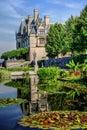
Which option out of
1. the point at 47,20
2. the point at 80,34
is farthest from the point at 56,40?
the point at 80,34

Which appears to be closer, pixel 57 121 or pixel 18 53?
pixel 57 121

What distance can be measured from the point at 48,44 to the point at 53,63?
4.88m

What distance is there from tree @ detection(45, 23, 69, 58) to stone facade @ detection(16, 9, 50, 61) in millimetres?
11432

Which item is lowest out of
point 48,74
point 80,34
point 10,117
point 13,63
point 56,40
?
point 10,117

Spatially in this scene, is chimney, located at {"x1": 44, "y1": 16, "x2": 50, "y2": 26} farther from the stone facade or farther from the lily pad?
the lily pad

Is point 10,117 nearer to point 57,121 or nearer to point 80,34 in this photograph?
point 57,121

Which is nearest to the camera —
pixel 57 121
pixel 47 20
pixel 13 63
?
pixel 57 121

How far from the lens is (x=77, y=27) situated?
53125 mm

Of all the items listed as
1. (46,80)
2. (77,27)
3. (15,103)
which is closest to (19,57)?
(77,27)

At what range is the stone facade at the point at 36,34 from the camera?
292ft

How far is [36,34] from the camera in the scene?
9050 centimetres

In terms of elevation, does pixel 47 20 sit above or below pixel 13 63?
above

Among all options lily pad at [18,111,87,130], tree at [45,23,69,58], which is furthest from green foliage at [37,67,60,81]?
tree at [45,23,69,58]

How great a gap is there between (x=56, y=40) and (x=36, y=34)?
18.1 metres
